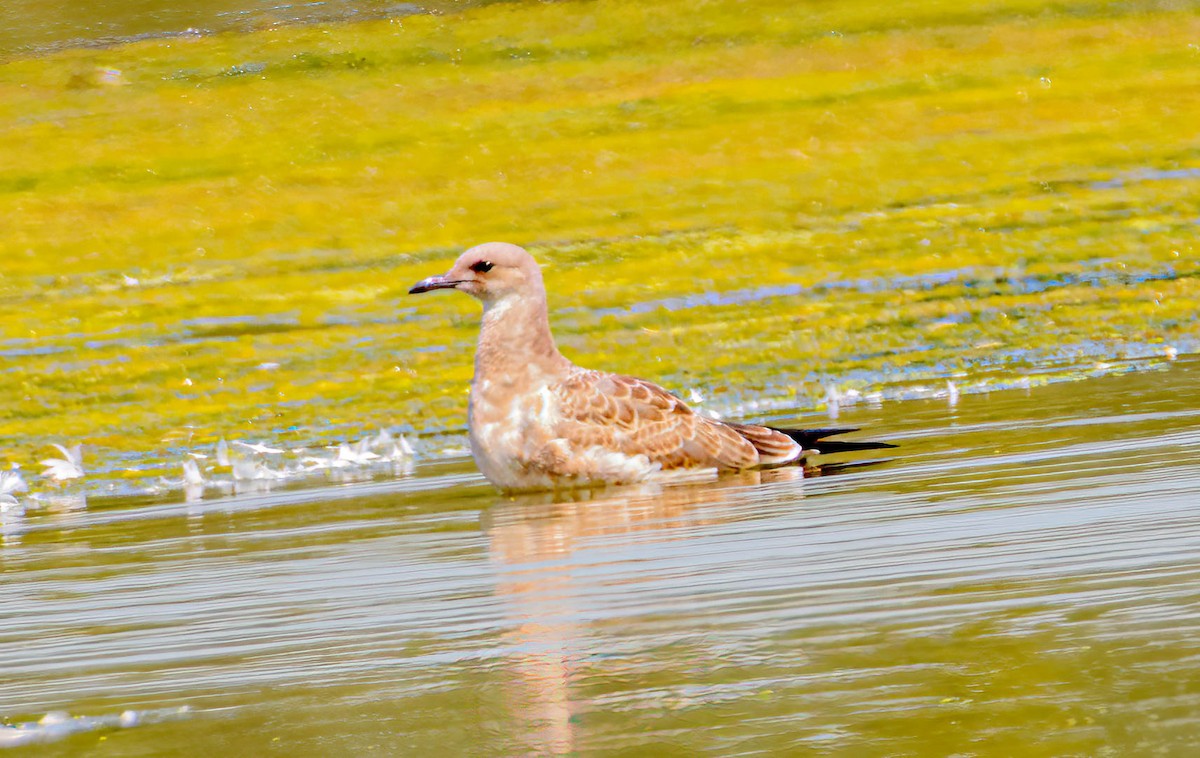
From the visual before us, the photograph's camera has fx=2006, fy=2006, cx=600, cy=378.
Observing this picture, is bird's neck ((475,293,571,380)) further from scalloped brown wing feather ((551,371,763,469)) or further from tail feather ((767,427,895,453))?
tail feather ((767,427,895,453))

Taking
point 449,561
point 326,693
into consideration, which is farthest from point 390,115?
point 326,693

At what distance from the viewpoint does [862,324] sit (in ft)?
68.5

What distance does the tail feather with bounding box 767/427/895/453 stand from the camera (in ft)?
37.8

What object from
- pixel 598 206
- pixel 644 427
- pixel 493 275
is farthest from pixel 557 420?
pixel 598 206

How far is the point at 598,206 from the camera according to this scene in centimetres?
2831

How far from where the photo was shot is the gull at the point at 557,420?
11.2 meters

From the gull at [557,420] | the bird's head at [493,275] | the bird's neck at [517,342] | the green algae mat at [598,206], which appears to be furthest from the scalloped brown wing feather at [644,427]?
the green algae mat at [598,206]

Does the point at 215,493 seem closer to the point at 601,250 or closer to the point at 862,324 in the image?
the point at 862,324

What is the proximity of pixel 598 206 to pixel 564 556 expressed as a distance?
2060 cm

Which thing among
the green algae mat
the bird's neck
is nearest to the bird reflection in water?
the bird's neck

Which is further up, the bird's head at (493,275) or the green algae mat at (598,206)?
the green algae mat at (598,206)

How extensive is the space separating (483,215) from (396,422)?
10887mm

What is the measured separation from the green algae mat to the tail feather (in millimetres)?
4266

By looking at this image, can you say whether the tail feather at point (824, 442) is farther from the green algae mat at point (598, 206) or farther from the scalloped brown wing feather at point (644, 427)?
the green algae mat at point (598, 206)
